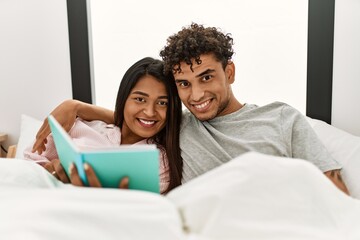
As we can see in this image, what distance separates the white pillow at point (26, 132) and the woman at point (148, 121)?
26 cm

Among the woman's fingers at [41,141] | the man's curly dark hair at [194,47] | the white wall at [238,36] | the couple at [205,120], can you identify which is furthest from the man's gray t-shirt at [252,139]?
the woman's fingers at [41,141]

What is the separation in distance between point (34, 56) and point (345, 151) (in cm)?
157

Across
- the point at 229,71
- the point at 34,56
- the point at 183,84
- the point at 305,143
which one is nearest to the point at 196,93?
the point at 183,84

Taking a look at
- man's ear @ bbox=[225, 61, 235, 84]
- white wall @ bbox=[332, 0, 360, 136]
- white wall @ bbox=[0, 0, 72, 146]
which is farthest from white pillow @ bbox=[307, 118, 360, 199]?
white wall @ bbox=[0, 0, 72, 146]

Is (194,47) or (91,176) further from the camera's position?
(194,47)

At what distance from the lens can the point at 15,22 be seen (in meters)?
1.80

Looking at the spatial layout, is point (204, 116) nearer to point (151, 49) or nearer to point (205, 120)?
point (205, 120)

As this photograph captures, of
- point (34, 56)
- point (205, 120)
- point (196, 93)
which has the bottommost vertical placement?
point (205, 120)

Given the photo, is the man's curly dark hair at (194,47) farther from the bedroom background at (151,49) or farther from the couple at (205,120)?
the bedroom background at (151,49)

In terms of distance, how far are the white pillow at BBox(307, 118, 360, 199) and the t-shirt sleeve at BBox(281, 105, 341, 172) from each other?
0.07 m

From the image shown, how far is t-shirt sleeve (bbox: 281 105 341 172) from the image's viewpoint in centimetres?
111

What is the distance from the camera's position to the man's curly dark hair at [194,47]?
1.20 metres

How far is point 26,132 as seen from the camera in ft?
5.44

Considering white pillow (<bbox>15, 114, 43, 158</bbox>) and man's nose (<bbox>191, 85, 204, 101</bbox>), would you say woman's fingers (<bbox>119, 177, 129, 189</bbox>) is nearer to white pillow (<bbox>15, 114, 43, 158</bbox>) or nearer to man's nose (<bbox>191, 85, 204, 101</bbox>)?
man's nose (<bbox>191, 85, 204, 101</bbox>)
